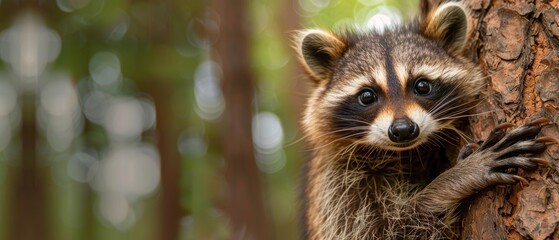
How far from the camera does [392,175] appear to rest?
469 centimetres

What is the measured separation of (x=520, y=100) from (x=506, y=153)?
1.03 ft

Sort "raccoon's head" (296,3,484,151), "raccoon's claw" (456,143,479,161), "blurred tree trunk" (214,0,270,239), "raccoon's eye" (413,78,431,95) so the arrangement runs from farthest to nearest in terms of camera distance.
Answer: "blurred tree trunk" (214,0,270,239) → "raccoon's eye" (413,78,431,95) → "raccoon's head" (296,3,484,151) → "raccoon's claw" (456,143,479,161)

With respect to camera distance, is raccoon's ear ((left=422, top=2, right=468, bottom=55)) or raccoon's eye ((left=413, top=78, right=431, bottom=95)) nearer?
raccoon's eye ((left=413, top=78, right=431, bottom=95))

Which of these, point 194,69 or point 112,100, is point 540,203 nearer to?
point 194,69

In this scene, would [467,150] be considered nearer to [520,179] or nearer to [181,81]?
[520,179]

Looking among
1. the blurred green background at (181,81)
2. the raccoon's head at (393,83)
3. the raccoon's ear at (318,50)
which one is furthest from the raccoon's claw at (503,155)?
the blurred green background at (181,81)

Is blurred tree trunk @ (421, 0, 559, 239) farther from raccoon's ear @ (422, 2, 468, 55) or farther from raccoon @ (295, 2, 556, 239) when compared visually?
raccoon's ear @ (422, 2, 468, 55)

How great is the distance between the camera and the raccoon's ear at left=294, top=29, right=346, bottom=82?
5.16 meters

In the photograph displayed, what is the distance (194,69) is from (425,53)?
25.2 feet

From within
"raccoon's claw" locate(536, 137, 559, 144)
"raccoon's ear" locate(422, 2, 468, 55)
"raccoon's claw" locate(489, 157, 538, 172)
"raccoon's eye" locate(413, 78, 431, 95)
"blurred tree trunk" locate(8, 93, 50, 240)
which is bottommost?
"blurred tree trunk" locate(8, 93, 50, 240)

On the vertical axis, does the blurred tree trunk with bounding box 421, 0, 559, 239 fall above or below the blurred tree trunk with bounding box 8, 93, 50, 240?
above

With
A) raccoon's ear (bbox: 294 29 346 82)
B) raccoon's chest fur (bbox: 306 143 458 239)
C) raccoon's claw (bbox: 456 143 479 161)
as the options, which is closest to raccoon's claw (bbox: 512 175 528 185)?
raccoon's claw (bbox: 456 143 479 161)

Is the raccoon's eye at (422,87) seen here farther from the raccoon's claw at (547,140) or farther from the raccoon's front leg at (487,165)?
the raccoon's claw at (547,140)

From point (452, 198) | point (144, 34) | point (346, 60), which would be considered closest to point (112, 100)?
point (144, 34)
